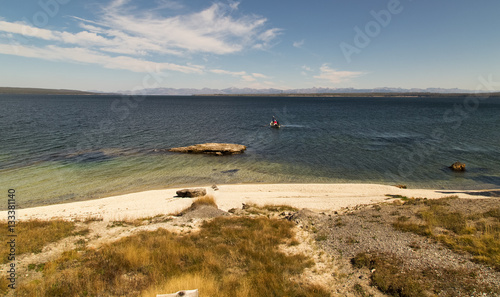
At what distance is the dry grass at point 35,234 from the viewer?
13080mm

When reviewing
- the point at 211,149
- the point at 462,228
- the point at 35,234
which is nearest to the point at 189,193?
the point at 35,234

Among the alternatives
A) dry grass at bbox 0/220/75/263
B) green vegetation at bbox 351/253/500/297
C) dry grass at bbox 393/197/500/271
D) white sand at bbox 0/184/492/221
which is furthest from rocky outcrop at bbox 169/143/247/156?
green vegetation at bbox 351/253/500/297

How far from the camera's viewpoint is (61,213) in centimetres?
2055

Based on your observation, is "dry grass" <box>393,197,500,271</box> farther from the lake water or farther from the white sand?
the lake water

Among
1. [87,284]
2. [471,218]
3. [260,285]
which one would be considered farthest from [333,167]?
[87,284]

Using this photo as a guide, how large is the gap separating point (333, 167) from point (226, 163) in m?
17.1

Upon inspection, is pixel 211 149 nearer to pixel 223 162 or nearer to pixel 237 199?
pixel 223 162

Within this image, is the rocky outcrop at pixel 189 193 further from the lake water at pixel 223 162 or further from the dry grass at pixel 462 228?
the dry grass at pixel 462 228

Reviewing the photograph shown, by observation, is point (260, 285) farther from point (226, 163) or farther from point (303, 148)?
point (303, 148)

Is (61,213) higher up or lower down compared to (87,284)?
lower down

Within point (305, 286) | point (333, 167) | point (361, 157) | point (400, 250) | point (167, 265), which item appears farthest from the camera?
point (361, 157)

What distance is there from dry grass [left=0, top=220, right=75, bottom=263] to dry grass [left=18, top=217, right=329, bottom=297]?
107 inches

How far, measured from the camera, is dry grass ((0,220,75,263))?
13080mm

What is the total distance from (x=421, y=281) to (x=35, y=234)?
21.2 metres
